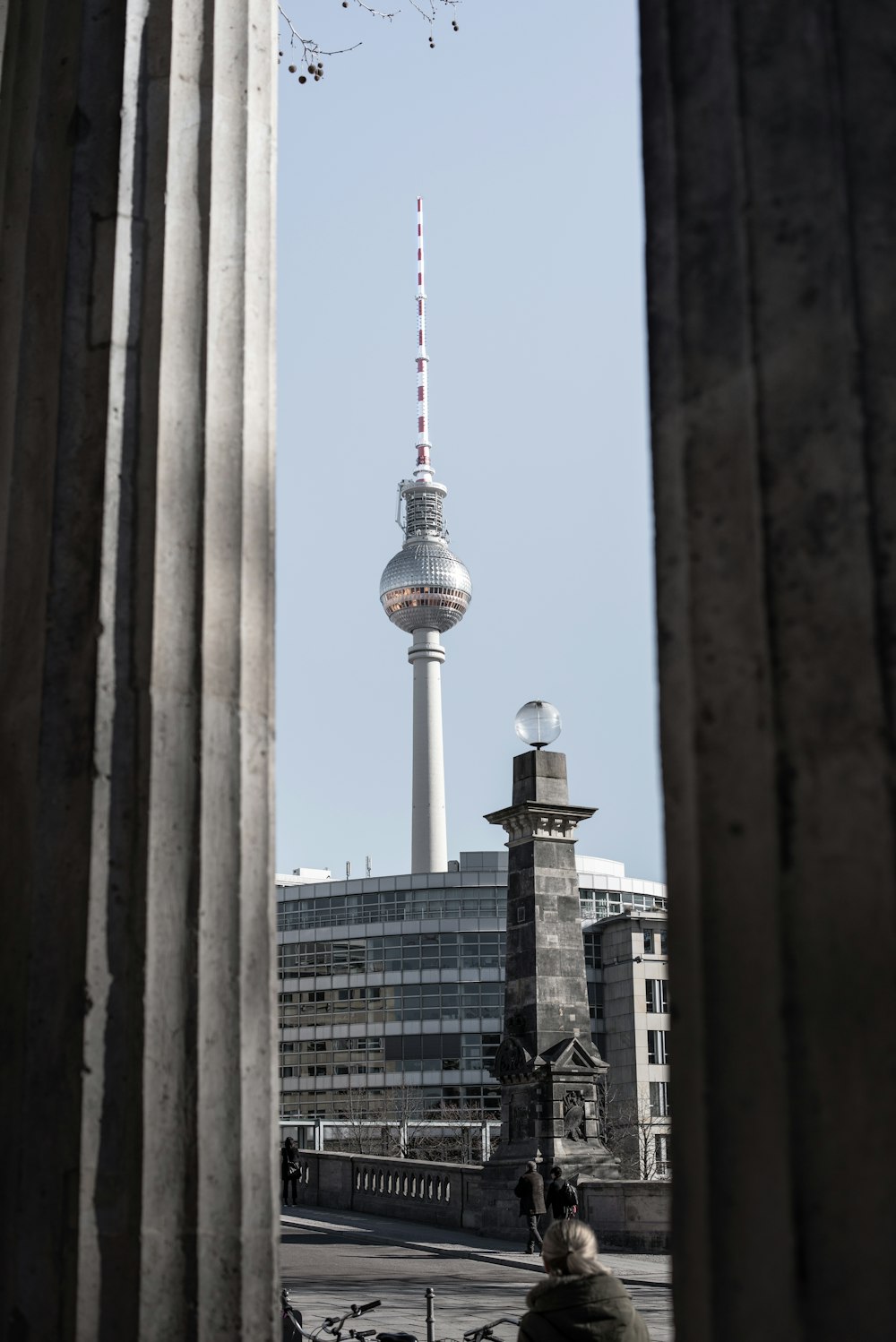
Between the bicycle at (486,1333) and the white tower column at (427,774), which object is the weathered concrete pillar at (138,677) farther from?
the white tower column at (427,774)

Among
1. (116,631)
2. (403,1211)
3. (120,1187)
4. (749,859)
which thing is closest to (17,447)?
(116,631)

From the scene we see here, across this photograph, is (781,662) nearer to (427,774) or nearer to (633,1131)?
(633,1131)

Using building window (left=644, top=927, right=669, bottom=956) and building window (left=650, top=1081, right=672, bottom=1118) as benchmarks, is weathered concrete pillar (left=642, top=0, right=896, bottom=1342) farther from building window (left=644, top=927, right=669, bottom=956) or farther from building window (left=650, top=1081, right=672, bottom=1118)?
building window (left=644, top=927, right=669, bottom=956)

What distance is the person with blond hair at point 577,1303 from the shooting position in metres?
4.84

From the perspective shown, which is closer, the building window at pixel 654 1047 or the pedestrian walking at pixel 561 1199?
the pedestrian walking at pixel 561 1199

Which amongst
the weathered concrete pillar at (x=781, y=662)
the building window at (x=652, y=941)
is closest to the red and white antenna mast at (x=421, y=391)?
the building window at (x=652, y=941)

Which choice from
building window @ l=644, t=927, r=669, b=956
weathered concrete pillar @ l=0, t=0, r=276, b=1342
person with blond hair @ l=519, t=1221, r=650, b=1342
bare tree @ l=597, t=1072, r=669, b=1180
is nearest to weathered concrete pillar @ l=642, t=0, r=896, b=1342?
weathered concrete pillar @ l=0, t=0, r=276, b=1342

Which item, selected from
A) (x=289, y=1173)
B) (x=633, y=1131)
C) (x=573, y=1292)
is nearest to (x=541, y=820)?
(x=289, y=1173)

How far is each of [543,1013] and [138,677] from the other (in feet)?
60.6

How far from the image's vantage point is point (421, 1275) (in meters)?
16.7

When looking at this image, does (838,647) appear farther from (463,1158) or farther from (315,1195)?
(463,1158)

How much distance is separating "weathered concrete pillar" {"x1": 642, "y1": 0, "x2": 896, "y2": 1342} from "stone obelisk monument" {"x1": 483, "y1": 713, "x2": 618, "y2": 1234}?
18767 millimetres

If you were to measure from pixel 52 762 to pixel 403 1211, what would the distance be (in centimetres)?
2363

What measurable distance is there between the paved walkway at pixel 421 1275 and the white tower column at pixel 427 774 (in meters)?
112
